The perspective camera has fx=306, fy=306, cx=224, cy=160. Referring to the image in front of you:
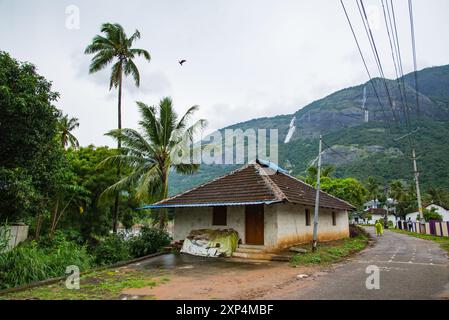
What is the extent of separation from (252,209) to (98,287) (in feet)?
26.7

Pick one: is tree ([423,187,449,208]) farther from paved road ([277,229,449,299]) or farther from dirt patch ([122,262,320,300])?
dirt patch ([122,262,320,300])

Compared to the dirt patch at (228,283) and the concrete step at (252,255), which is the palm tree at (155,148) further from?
the dirt patch at (228,283)

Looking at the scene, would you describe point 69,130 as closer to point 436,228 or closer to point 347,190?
point 347,190

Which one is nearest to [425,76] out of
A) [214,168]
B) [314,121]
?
[314,121]

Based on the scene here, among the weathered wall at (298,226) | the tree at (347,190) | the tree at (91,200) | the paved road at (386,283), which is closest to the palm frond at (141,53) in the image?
the tree at (91,200)

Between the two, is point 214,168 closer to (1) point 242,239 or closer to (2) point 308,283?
(1) point 242,239

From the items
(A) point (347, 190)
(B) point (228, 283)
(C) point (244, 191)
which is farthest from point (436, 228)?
(B) point (228, 283)

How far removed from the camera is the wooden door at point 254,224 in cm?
1414

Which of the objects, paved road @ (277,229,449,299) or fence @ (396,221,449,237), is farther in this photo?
fence @ (396,221,449,237)

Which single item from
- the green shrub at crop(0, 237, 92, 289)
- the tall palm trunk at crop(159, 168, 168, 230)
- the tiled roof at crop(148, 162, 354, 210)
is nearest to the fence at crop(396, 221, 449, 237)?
the tiled roof at crop(148, 162, 354, 210)

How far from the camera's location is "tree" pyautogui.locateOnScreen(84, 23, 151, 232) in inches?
743

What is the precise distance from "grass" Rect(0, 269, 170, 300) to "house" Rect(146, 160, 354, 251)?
A: 5.56 m

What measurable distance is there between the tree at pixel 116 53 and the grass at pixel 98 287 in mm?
10498

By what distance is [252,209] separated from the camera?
14578 millimetres
